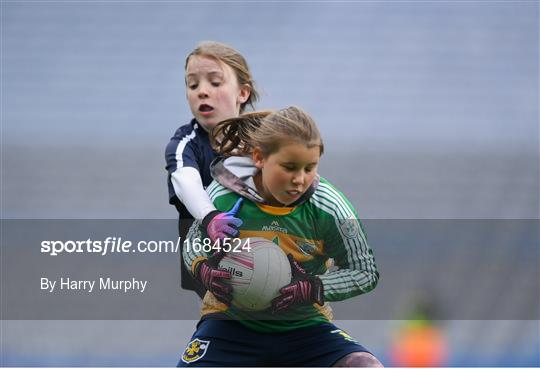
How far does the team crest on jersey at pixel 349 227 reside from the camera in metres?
2.55

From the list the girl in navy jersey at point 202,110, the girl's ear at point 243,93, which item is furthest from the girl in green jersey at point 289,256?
the girl's ear at point 243,93

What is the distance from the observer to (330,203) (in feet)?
8.47

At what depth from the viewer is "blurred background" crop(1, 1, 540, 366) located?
6.23m

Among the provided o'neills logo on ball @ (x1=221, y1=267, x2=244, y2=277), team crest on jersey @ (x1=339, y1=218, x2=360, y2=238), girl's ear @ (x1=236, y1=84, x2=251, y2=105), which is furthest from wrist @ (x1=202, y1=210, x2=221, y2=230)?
girl's ear @ (x1=236, y1=84, x2=251, y2=105)

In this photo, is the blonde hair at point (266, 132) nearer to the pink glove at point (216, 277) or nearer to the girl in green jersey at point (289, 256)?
the girl in green jersey at point (289, 256)

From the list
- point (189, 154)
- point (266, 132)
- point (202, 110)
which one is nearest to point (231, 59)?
point (202, 110)

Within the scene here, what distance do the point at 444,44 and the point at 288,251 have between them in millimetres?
6236

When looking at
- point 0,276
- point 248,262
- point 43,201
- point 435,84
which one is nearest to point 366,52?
point 435,84

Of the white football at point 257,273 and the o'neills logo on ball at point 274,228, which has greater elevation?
the o'neills logo on ball at point 274,228

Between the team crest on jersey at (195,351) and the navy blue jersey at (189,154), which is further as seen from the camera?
the navy blue jersey at (189,154)

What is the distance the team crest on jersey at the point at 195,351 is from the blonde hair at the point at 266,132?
0.60 meters

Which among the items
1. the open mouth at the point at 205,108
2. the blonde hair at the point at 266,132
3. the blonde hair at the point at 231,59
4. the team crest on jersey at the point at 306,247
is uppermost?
the blonde hair at the point at 231,59

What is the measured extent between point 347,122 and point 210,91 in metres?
4.62

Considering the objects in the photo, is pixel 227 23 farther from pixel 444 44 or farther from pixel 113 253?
pixel 113 253
